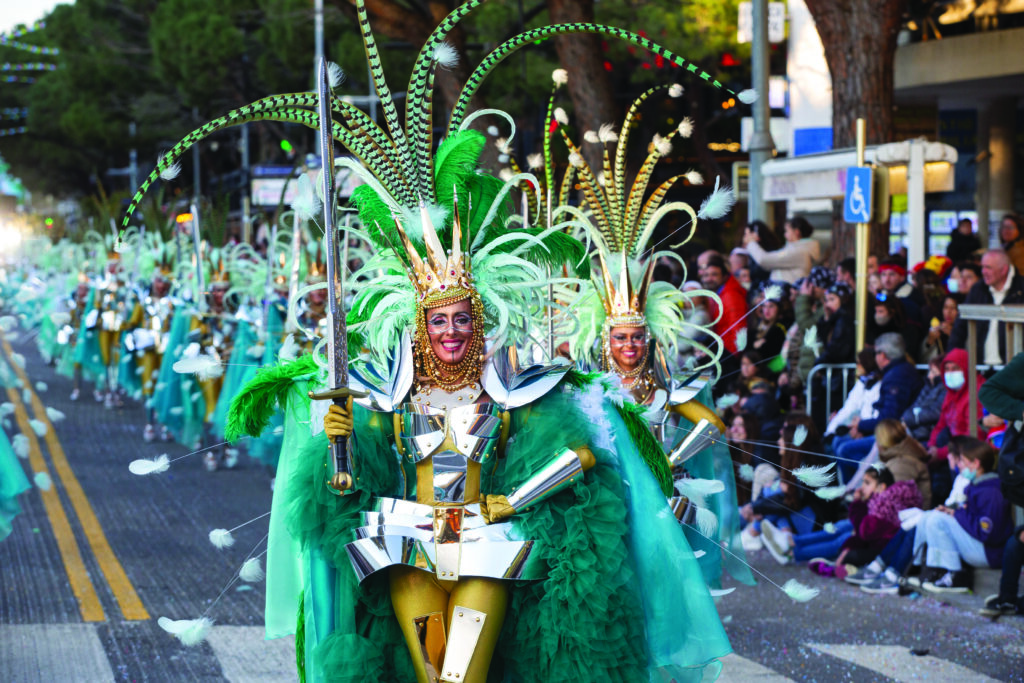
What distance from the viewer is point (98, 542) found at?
898cm

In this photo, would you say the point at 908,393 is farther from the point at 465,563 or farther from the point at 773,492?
the point at 465,563

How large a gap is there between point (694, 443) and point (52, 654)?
3.10 metres

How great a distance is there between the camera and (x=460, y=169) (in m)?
4.81

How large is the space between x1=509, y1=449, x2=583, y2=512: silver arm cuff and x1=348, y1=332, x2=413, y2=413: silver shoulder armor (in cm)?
53

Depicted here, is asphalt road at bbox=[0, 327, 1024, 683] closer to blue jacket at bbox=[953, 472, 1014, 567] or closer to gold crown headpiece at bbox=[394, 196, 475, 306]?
blue jacket at bbox=[953, 472, 1014, 567]

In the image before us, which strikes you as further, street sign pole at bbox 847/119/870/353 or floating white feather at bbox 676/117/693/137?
street sign pole at bbox 847/119/870/353

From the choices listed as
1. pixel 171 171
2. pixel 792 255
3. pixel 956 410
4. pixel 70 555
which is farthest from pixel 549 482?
pixel 792 255

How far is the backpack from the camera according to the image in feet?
21.0

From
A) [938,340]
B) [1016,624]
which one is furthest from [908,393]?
[1016,624]

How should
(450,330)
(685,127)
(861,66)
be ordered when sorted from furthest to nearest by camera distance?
(861,66) < (685,127) < (450,330)

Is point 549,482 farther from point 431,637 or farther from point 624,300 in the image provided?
point 624,300

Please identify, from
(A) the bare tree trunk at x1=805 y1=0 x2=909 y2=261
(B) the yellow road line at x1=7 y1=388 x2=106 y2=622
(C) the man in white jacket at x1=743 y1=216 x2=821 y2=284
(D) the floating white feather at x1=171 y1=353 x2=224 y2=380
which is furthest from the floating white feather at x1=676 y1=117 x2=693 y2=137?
(A) the bare tree trunk at x1=805 y1=0 x2=909 y2=261

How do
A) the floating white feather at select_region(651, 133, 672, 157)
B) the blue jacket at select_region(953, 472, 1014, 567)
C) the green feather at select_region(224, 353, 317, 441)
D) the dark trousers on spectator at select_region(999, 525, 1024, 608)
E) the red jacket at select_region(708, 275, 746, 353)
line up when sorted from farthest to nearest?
the red jacket at select_region(708, 275, 746, 353)
the blue jacket at select_region(953, 472, 1014, 567)
the dark trousers on spectator at select_region(999, 525, 1024, 608)
the floating white feather at select_region(651, 133, 672, 157)
the green feather at select_region(224, 353, 317, 441)

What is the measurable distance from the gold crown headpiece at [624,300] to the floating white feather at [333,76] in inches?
90.7
